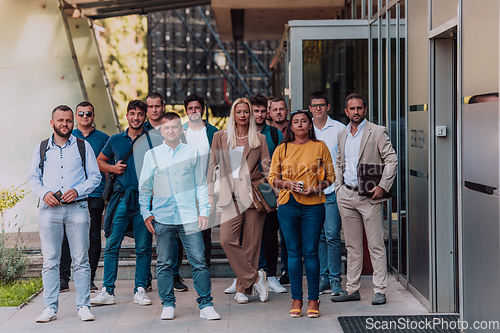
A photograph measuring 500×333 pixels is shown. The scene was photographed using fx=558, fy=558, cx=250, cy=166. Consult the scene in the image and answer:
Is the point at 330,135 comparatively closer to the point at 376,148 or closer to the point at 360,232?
the point at 376,148

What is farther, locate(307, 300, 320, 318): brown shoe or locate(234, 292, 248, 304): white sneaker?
locate(234, 292, 248, 304): white sneaker

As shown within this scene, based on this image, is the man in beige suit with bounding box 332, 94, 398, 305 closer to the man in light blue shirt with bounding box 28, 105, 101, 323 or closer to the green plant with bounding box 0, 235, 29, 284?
the man in light blue shirt with bounding box 28, 105, 101, 323

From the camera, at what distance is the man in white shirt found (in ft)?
16.8

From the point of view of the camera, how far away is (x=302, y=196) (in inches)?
171

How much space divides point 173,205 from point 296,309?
1287 mm

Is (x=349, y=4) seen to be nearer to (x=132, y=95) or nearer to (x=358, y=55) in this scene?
(x=358, y=55)

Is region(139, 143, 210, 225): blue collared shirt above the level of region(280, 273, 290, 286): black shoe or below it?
above

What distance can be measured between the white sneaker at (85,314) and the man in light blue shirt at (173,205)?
583mm

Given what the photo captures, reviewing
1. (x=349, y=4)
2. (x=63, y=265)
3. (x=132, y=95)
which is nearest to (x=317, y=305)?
(x=63, y=265)

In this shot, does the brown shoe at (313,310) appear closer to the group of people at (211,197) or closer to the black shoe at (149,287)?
the group of people at (211,197)

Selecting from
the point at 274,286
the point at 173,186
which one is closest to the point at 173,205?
the point at 173,186

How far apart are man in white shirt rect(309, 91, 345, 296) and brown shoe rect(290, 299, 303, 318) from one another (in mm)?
690

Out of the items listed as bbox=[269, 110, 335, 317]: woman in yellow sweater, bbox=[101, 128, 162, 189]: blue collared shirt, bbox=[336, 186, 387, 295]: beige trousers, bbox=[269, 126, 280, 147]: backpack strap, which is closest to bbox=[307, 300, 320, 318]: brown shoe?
bbox=[269, 110, 335, 317]: woman in yellow sweater

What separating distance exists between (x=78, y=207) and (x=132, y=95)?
539 inches
